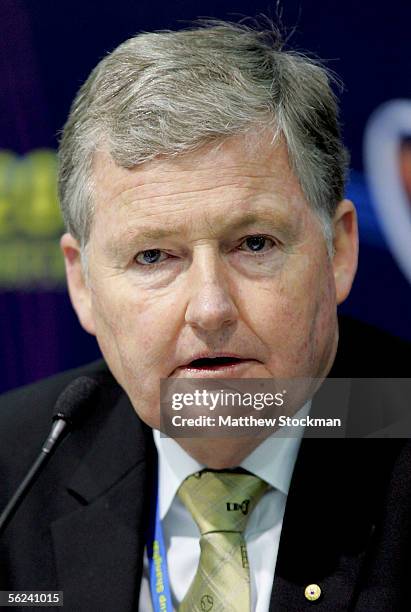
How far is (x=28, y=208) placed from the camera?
2.75m

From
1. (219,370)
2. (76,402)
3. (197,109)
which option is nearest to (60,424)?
(76,402)

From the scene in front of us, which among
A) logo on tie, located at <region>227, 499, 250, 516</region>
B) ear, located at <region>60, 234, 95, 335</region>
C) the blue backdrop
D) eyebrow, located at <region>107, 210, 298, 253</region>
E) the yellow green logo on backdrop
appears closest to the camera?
eyebrow, located at <region>107, 210, 298, 253</region>

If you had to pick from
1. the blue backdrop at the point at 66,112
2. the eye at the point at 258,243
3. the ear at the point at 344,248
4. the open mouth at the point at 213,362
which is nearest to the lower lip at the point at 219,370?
the open mouth at the point at 213,362

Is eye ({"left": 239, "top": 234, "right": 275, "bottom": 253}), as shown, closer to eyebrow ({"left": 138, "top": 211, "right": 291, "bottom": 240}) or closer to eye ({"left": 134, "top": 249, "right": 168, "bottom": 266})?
eyebrow ({"left": 138, "top": 211, "right": 291, "bottom": 240})

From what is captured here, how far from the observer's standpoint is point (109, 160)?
1.96 m

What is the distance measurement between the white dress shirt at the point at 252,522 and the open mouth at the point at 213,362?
0.26 meters

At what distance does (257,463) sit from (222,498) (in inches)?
3.9

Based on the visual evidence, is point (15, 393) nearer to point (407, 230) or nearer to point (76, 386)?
point (76, 386)

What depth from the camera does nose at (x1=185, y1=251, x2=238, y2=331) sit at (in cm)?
176

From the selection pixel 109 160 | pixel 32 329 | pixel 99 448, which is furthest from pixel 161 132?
pixel 32 329

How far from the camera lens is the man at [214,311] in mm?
1860

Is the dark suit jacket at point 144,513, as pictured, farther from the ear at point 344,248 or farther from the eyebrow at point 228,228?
the eyebrow at point 228,228

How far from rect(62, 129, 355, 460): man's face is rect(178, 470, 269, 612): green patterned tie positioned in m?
0.18

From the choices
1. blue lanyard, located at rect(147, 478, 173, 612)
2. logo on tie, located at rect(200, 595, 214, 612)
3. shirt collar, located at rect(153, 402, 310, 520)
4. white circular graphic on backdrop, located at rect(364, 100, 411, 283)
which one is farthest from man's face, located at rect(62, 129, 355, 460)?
white circular graphic on backdrop, located at rect(364, 100, 411, 283)
